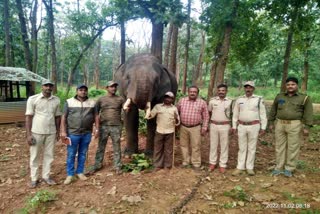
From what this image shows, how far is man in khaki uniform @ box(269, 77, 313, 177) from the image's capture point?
19.9 feet

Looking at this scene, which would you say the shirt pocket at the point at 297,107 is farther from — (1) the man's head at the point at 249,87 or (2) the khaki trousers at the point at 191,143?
(2) the khaki trousers at the point at 191,143

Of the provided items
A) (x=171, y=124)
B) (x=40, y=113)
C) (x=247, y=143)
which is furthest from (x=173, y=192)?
(x=40, y=113)

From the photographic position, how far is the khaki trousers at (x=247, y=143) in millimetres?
6293

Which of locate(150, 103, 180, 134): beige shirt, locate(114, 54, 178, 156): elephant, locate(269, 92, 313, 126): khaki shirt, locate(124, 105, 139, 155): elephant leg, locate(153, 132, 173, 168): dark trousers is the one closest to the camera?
locate(114, 54, 178, 156): elephant

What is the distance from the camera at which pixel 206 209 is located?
16.6ft

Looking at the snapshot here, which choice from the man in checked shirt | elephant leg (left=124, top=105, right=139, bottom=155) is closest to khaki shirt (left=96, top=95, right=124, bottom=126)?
elephant leg (left=124, top=105, right=139, bottom=155)

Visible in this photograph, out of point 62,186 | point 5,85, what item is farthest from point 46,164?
point 5,85

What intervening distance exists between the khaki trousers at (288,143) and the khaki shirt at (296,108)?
0.39 feet

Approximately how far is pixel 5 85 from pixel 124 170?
10.8 metres

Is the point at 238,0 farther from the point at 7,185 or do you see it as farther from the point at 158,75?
the point at 7,185

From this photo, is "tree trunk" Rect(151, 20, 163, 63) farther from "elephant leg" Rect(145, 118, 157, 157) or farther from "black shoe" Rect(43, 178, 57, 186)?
"black shoe" Rect(43, 178, 57, 186)

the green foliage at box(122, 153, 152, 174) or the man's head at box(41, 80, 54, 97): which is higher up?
the man's head at box(41, 80, 54, 97)

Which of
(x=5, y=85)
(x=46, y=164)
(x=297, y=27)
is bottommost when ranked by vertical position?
(x=46, y=164)
